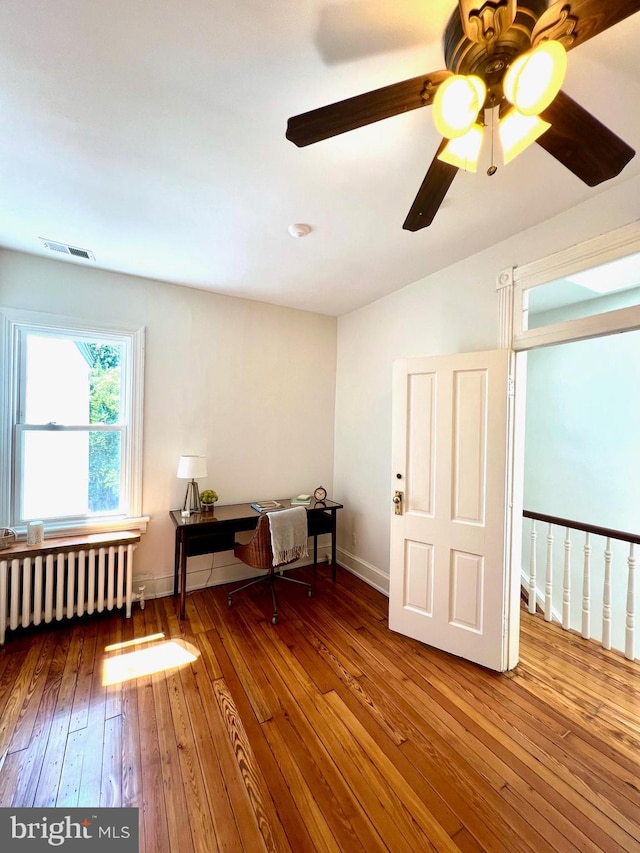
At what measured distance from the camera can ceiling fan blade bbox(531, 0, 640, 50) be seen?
28.7 inches

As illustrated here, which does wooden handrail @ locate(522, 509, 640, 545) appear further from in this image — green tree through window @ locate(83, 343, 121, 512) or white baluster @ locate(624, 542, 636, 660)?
green tree through window @ locate(83, 343, 121, 512)

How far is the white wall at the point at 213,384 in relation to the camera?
280 cm

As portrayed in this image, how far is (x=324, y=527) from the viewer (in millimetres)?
3422

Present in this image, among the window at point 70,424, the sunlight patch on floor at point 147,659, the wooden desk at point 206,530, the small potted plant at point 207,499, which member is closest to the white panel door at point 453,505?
the wooden desk at point 206,530

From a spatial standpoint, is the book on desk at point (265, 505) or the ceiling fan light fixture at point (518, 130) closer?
the ceiling fan light fixture at point (518, 130)

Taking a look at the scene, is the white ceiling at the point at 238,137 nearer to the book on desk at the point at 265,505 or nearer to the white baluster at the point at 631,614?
the book on desk at the point at 265,505

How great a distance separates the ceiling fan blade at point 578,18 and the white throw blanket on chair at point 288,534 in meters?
2.72

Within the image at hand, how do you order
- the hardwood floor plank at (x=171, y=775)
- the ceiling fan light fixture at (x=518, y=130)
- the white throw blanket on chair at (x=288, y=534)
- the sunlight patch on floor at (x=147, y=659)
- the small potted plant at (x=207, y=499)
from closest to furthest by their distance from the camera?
the ceiling fan light fixture at (x=518, y=130)
the hardwood floor plank at (x=171, y=775)
the sunlight patch on floor at (x=147, y=659)
the white throw blanket on chair at (x=288, y=534)
the small potted plant at (x=207, y=499)

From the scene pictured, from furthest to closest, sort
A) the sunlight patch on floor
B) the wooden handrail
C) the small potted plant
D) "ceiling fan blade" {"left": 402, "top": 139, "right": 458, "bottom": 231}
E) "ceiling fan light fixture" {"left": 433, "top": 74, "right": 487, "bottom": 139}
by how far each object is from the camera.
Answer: the small potted plant < the wooden handrail < the sunlight patch on floor < "ceiling fan blade" {"left": 402, "top": 139, "right": 458, "bottom": 231} < "ceiling fan light fixture" {"left": 433, "top": 74, "right": 487, "bottom": 139}

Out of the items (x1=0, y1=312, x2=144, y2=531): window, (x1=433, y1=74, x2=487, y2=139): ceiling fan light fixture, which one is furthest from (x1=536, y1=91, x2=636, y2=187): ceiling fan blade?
(x1=0, y1=312, x2=144, y2=531): window

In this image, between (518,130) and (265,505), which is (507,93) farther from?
(265,505)

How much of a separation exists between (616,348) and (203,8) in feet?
12.3

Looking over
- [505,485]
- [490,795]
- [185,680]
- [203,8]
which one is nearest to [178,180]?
[203,8]

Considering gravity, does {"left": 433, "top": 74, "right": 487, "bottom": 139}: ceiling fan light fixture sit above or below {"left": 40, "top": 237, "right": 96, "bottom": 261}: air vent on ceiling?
below
